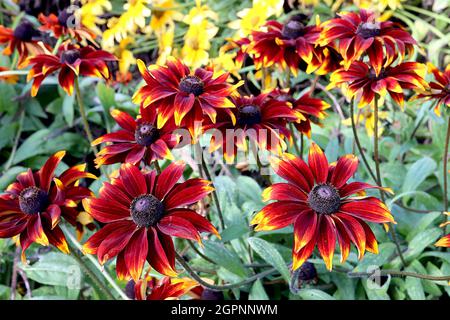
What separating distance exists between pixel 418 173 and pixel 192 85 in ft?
2.43

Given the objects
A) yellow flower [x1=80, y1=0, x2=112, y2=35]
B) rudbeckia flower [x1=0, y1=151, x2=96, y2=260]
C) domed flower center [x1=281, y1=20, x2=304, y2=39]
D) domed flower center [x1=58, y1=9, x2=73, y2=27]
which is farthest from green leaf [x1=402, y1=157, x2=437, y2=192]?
yellow flower [x1=80, y1=0, x2=112, y2=35]

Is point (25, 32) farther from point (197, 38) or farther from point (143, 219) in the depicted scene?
point (143, 219)

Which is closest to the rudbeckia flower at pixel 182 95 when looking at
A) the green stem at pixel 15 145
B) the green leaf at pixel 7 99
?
the green stem at pixel 15 145

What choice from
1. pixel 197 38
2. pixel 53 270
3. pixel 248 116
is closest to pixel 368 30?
pixel 248 116

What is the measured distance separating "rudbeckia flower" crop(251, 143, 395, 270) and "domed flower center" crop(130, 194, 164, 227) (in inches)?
6.2

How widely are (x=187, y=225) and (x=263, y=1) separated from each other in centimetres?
106

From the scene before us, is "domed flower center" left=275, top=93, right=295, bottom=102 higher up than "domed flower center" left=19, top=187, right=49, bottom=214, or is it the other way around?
"domed flower center" left=275, top=93, right=295, bottom=102

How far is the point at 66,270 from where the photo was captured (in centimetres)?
145

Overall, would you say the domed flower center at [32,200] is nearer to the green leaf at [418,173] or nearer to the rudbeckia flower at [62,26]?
the rudbeckia flower at [62,26]

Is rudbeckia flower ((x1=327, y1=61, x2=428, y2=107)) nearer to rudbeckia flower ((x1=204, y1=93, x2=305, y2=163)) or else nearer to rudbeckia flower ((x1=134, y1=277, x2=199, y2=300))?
rudbeckia flower ((x1=204, y1=93, x2=305, y2=163))

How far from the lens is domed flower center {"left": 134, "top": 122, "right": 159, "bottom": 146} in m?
1.07

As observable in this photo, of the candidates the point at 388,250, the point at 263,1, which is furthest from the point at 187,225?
the point at 263,1

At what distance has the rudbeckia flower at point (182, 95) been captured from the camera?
3.18 feet

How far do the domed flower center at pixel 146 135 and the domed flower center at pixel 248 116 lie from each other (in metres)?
0.17
